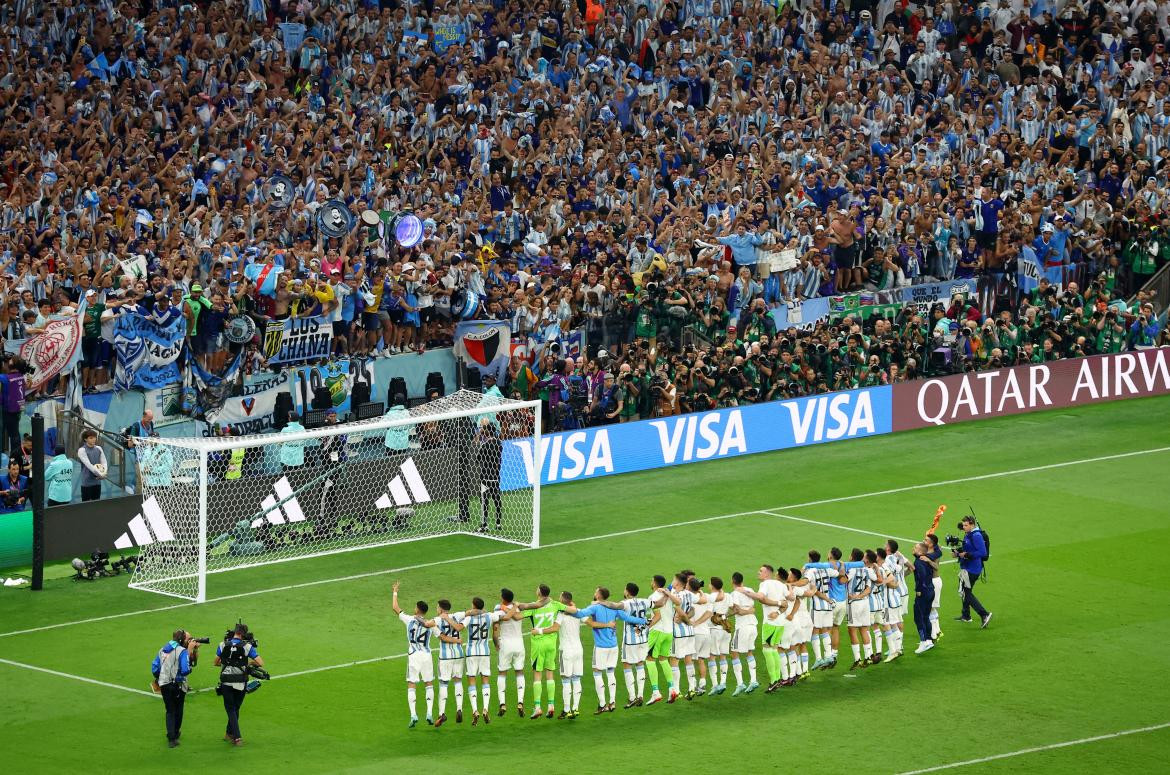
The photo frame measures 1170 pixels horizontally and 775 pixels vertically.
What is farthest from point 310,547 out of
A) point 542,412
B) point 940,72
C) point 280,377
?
point 940,72

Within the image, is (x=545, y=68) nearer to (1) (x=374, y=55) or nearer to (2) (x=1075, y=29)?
(1) (x=374, y=55)

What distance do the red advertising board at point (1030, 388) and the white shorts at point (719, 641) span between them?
14.6 metres

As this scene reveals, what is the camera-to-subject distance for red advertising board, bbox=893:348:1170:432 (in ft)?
123

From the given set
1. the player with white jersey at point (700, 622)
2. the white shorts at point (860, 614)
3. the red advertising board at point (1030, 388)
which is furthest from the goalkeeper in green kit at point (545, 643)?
the red advertising board at point (1030, 388)

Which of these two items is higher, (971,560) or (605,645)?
(971,560)

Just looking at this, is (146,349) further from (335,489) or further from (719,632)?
(719,632)

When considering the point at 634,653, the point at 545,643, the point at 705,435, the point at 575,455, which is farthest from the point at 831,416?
the point at 545,643

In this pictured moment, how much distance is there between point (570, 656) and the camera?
873 inches

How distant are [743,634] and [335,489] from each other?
28.3ft

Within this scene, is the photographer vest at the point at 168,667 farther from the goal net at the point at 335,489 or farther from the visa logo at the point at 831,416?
the visa logo at the point at 831,416

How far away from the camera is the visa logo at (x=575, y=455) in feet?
108

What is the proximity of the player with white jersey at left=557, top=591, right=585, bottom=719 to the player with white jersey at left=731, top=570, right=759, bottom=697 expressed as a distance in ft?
7.12

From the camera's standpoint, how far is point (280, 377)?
1230 inches

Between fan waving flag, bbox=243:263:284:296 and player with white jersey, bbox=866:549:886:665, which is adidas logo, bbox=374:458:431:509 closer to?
fan waving flag, bbox=243:263:284:296
